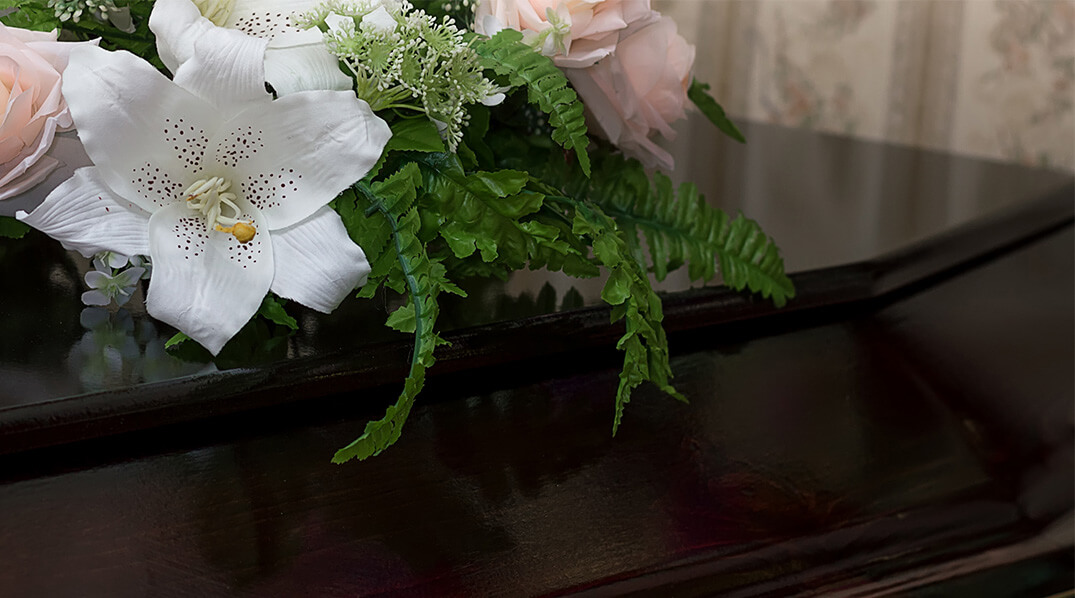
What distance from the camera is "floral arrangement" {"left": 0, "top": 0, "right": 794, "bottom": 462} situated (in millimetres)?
497

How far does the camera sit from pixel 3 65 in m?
0.52

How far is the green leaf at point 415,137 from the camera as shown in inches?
21.2

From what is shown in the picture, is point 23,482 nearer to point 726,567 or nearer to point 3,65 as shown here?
point 3,65

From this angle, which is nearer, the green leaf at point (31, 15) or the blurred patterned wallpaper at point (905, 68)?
the green leaf at point (31, 15)

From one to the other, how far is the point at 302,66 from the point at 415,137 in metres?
0.07

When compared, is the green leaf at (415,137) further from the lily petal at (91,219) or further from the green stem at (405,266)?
the lily petal at (91,219)

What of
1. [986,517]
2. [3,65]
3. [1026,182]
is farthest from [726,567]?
[1026,182]

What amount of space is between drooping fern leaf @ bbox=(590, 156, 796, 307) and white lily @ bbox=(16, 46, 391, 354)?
0.24m

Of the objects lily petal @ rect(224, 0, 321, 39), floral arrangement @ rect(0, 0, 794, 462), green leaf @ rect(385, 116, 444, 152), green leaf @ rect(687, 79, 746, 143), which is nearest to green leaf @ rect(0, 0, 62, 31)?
floral arrangement @ rect(0, 0, 794, 462)

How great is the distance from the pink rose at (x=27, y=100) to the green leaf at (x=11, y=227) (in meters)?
0.07

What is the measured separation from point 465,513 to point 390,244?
0.15 metres

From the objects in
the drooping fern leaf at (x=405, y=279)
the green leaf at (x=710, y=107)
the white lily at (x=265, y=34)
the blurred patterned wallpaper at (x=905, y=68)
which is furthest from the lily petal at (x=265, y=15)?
the blurred patterned wallpaper at (x=905, y=68)

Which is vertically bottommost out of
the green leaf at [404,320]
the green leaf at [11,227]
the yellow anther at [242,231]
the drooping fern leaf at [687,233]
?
the drooping fern leaf at [687,233]

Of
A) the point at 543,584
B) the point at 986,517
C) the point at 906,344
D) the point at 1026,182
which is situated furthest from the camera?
the point at 1026,182
